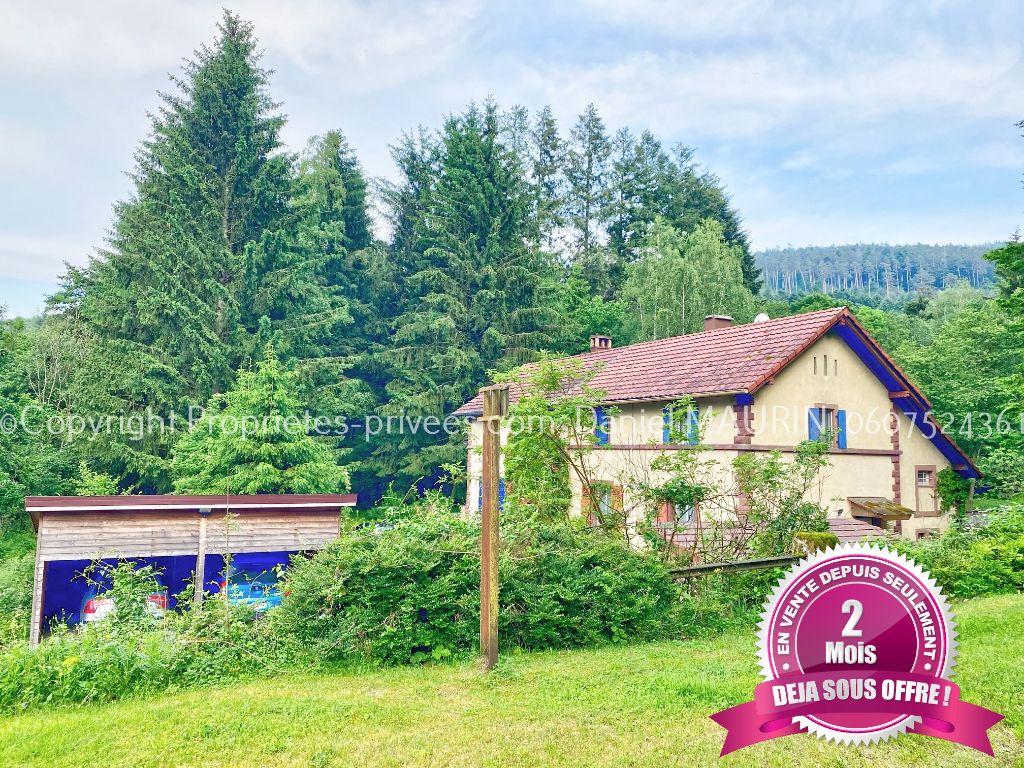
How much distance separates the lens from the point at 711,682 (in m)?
6.58

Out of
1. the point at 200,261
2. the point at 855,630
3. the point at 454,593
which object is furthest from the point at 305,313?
the point at 855,630

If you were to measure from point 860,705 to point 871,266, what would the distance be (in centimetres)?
17785

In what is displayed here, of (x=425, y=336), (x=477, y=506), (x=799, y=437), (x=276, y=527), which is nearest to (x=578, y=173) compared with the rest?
(x=425, y=336)

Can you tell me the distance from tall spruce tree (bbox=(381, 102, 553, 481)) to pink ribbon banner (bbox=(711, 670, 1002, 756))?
93.9 feet

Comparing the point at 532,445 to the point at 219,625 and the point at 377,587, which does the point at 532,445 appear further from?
the point at 219,625

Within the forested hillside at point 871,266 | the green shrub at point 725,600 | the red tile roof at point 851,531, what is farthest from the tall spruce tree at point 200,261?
the forested hillside at point 871,266

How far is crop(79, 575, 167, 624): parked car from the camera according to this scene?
885 centimetres

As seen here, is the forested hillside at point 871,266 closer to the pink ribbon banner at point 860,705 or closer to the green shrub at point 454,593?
the green shrub at point 454,593

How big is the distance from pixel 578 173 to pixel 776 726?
4990cm

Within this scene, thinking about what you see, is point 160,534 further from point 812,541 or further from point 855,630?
point 855,630

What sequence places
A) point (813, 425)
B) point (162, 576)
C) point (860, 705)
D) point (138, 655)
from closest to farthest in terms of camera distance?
point (860, 705), point (138, 655), point (162, 576), point (813, 425)

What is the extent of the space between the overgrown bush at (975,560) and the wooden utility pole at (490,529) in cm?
748

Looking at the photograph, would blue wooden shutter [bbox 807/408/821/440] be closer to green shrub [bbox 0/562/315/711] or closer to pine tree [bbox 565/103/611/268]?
green shrub [bbox 0/562/315/711]

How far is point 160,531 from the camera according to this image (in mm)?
A: 15414
